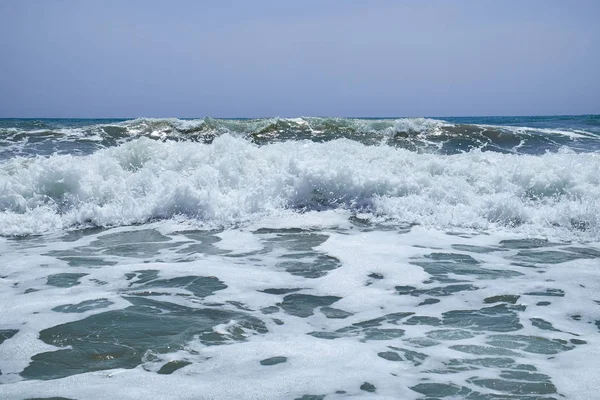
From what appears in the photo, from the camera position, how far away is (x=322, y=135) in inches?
628

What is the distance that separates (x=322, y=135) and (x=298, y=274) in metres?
11.1

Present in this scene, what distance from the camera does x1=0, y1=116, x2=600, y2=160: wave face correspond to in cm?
1464

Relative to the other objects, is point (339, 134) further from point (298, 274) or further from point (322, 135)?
point (298, 274)

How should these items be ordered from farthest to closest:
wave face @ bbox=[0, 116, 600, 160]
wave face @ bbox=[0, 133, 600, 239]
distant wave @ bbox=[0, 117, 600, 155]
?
distant wave @ bbox=[0, 117, 600, 155] → wave face @ bbox=[0, 116, 600, 160] → wave face @ bbox=[0, 133, 600, 239]

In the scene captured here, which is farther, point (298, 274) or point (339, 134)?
point (339, 134)

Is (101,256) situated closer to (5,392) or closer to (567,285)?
(5,392)

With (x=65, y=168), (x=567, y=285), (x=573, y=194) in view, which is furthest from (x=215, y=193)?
(x=573, y=194)

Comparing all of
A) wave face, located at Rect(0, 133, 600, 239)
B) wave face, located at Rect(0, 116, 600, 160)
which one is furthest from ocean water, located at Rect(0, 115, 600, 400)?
wave face, located at Rect(0, 116, 600, 160)

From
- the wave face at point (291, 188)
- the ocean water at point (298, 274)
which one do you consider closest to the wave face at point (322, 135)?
the ocean water at point (298, 274)

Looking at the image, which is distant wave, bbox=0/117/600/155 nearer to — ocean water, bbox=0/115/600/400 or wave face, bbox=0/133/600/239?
ocean water, bbox=0/115/600/400

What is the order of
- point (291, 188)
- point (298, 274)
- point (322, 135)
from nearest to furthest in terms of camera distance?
1. point (298, 274)
2. point (291, 188)
3. point (322, 135)

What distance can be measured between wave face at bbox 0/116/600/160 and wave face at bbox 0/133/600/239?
170 inches

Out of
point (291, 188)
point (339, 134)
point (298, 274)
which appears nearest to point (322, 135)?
point (339, 134)

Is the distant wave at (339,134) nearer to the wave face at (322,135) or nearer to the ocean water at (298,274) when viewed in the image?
the wave face at (322,135)
